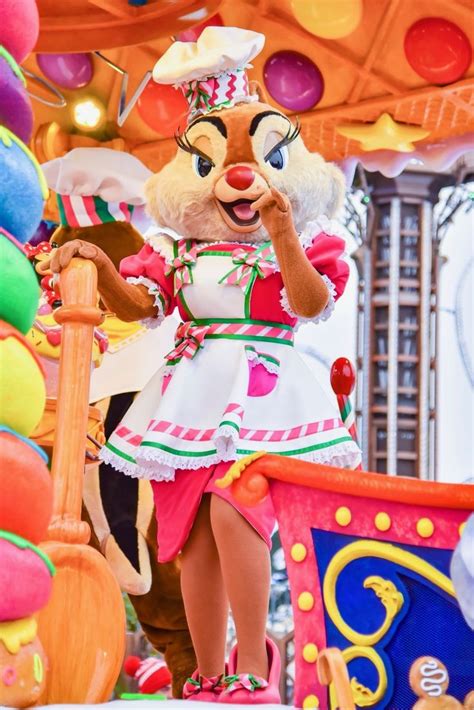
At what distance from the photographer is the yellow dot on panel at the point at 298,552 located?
47.4 inches

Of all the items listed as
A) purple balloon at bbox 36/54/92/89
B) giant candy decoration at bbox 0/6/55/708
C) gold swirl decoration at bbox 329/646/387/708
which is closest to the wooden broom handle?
giant candy decoration at bbox 0/6/55/708

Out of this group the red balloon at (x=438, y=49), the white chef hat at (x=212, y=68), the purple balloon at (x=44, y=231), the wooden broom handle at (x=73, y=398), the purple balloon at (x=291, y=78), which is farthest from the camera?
the purple balloon at (x=44, y=231)

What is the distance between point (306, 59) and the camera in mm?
2326

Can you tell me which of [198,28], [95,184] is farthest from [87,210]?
[198,28]

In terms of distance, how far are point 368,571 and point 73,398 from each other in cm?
42

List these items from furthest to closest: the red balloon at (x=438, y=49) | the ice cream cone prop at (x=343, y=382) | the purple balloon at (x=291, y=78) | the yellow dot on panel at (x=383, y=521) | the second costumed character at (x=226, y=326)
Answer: the purple balloon at (x=291, y=78) → the red balloon at (x=438, y=49) → the ice cream cone prop at (x=343, y=382) → the second costumed character at (x=226, y=326) → the yellow dot on panel at (x=383, y=521)

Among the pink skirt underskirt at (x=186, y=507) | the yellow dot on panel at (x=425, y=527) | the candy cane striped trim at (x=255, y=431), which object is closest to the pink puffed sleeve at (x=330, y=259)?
the candy cane striped trim at (x=255, y=431)

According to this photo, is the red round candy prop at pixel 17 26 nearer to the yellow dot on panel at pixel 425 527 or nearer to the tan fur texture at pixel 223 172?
the tan fur texture at pixel 223 172

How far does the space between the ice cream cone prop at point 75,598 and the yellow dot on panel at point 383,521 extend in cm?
32

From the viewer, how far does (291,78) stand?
2.31 meters

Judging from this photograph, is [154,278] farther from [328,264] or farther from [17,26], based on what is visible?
[17,26]

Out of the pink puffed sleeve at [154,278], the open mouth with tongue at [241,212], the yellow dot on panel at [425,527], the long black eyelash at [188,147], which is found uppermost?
the long black eyelash at [188,147]

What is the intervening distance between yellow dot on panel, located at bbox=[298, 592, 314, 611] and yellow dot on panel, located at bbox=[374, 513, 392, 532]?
120mm

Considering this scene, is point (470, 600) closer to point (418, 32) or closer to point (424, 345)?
point (418, 32)
